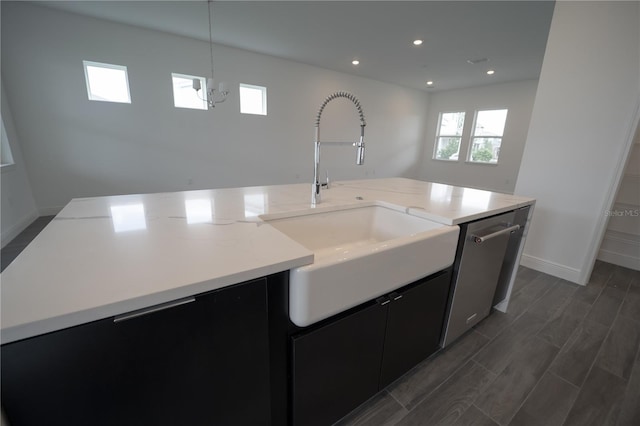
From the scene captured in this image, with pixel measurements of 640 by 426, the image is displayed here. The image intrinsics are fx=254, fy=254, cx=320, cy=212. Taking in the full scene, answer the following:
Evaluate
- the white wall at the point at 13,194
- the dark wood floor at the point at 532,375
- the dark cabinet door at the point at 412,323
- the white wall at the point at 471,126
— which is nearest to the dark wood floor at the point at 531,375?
the dark wood floor at the point at 532,375

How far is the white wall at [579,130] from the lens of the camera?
6.85 ft

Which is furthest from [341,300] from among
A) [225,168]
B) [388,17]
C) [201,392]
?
[225,168]

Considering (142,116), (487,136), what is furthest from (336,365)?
(487,136)

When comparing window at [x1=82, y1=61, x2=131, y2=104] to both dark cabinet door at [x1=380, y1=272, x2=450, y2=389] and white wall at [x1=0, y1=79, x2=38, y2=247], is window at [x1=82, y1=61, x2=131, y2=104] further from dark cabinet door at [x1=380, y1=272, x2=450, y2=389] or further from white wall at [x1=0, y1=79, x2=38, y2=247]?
dark cabinet door at [x1=380, y1=272, x2=450, y2=389]

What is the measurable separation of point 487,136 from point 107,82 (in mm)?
8281

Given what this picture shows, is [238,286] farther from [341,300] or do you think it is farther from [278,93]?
[278,93]

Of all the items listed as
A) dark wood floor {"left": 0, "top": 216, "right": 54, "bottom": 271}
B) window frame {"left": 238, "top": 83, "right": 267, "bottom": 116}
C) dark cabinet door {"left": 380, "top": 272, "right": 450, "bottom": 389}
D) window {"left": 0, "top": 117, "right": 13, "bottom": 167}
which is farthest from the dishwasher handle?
window {"left": 0, "top": 117, "right": 13, "bottom": 167}

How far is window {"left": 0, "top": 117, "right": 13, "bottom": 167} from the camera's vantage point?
318cm

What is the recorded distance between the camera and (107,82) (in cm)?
386

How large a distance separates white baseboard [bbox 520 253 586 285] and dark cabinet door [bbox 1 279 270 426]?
2.94m

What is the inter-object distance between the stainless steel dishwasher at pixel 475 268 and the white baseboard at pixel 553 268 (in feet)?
4.62

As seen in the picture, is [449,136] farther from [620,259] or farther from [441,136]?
[620,259]

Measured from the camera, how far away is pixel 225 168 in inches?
199

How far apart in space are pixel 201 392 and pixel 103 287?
1.24 ft
